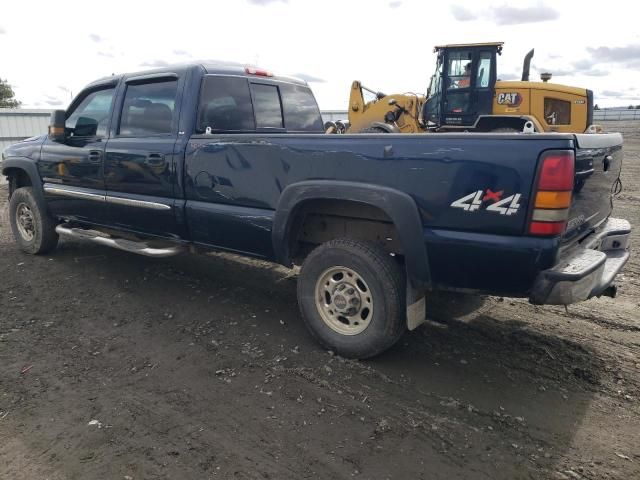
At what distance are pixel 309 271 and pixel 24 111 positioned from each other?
17069mm

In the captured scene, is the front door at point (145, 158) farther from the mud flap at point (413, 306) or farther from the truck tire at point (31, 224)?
the mud flap at point (413, 306)

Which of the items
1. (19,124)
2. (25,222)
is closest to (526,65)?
(25,222)

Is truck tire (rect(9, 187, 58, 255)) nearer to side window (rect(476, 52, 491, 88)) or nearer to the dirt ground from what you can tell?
the dirt ground

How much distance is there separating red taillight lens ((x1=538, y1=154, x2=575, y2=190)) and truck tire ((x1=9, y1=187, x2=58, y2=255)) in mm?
5303

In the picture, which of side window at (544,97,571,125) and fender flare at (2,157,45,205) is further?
side window at (544,97,571,125)

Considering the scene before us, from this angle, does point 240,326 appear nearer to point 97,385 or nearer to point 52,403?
point 97,385

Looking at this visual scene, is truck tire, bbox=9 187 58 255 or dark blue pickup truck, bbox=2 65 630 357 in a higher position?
dark blue pickup truck, bbox=2 65 630 357

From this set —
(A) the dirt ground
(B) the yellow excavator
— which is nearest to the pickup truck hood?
(A) the dirt ground

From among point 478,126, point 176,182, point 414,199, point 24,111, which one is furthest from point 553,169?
point 24,111

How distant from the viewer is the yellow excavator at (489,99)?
11742mm

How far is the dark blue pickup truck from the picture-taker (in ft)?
9.50

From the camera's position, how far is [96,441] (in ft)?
9.09

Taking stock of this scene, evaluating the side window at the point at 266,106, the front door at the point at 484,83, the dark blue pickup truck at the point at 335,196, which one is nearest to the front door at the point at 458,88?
the front door at the point at 484,83

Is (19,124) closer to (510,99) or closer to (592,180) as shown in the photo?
(510,99)
